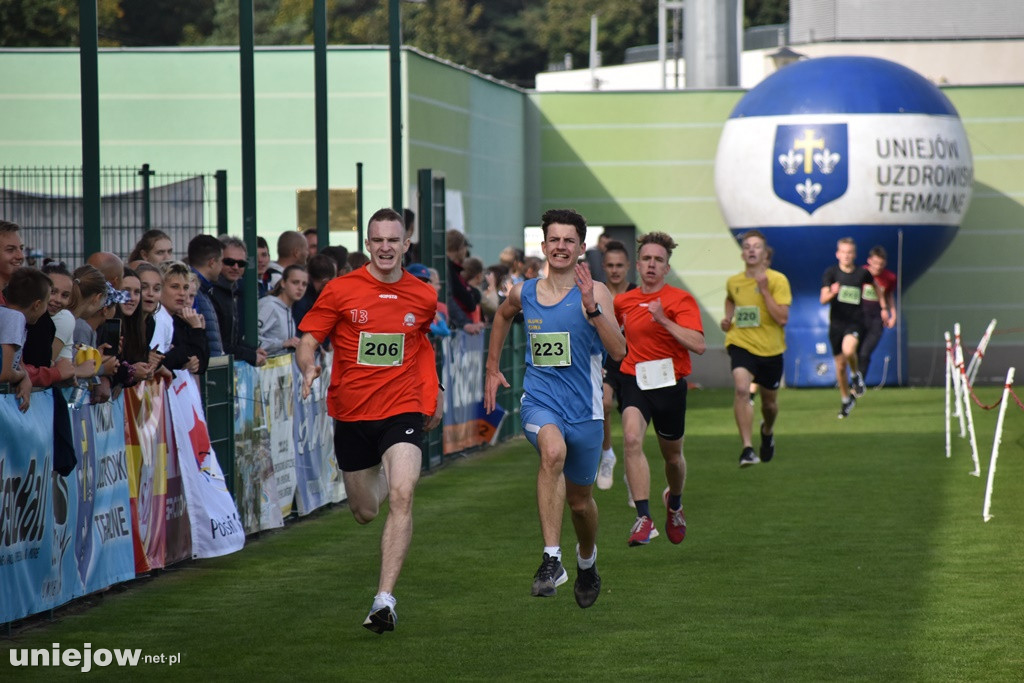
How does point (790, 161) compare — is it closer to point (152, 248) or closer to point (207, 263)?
point (207, 263)

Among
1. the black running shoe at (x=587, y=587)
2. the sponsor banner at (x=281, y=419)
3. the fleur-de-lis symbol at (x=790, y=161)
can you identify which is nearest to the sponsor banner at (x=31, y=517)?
A: the black running shoe at (x=587, y=587)

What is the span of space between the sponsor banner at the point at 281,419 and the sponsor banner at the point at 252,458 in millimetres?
107

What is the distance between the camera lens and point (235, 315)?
12859 millimetres

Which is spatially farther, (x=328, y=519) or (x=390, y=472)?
(x=328, y=519)

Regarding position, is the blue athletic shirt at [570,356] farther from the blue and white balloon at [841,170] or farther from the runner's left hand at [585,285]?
the blue and white balloon at [841,170]

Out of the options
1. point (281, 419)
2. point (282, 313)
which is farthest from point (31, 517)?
point (282, 313)

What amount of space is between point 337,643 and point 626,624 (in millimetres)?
1544

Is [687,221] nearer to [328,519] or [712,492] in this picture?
[712,492]

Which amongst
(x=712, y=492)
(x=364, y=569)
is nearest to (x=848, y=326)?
(x=712, y=492)

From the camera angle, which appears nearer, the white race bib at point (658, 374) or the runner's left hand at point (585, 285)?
the runner's left hand at point (585, 285)

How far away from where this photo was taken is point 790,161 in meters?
29.0

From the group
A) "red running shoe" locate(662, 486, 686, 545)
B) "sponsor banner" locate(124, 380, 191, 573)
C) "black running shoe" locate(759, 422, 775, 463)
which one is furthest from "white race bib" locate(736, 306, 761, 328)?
"sponsor banner" locate(124, 380, 191, 573)

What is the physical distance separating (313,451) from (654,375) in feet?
10.5

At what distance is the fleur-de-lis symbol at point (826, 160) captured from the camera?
28.7m
